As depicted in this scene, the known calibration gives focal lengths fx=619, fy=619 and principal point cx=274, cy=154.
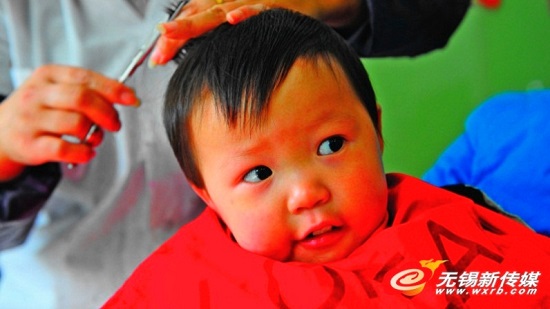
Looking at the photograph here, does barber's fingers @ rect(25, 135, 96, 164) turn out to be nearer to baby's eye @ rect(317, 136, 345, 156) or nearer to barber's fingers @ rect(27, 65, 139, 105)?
barber's fingers @ rect(27, 65, 139, 105)

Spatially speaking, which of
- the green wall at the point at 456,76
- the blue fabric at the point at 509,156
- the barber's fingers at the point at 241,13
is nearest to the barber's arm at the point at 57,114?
the barber's fingers at the point at 241,13

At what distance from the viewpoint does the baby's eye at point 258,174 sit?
1.57 ft

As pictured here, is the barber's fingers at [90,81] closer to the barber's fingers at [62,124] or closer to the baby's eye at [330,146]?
the barber's fingers at [62,124]

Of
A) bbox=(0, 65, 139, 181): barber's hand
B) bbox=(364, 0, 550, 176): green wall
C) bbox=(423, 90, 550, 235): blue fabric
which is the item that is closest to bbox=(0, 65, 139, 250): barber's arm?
bbox=(0, 65, 139, 181): barber's hand

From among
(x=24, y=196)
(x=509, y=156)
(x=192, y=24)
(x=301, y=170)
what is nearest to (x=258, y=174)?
(x=301, y=170)

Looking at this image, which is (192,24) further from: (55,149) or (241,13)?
(55,149)

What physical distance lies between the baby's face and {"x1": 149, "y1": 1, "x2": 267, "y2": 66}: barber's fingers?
0.08 meters

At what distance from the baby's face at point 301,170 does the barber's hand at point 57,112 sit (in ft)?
0.31

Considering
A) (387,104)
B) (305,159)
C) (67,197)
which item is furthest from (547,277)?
(67,197)

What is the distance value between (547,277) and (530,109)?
36cm

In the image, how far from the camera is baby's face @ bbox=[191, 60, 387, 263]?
1.52 ft

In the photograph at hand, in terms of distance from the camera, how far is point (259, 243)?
1.59ft

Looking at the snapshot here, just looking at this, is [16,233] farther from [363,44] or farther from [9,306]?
[363,44]

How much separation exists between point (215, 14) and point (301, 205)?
0.62 ft
